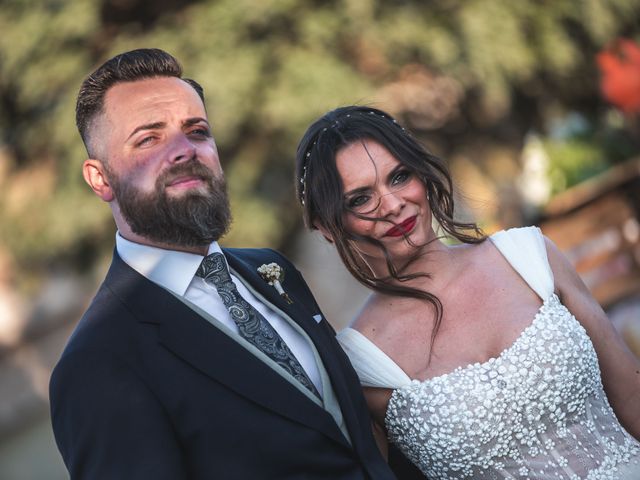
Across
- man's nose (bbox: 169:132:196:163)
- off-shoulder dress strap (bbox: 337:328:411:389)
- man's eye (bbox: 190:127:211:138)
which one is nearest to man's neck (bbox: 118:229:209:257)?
man's nose (bbox: 169:132:196:163)

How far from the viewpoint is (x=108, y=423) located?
209 cm

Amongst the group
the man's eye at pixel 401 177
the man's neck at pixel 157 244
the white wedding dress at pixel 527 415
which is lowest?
the white wedding dress at pixel 527 415

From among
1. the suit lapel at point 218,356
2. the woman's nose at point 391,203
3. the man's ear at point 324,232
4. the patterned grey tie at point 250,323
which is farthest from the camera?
the man's ear at point 324,232

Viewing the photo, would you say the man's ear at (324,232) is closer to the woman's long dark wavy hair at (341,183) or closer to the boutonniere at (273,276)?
the woman's long dark wavy hair at (341,183)

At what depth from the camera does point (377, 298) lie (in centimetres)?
320

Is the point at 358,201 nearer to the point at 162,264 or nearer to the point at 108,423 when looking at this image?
the point at 162,264

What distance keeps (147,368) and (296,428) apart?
0.44 metres

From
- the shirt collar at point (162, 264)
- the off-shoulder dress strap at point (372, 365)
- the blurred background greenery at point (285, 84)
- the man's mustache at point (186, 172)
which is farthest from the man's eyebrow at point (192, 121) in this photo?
the blurred background greenery at point (285, 84)

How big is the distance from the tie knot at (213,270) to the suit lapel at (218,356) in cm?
18

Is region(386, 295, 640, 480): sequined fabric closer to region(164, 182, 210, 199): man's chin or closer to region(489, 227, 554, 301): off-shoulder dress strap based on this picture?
region(489, 227, 554, 301): off-shoulder dress strap

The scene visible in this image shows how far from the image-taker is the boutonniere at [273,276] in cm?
279

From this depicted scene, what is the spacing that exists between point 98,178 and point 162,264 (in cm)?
36

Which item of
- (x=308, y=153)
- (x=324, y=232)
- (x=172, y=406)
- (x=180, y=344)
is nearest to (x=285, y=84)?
(x=308, y=153)

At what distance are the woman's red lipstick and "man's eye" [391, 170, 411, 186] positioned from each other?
0.46 ft
